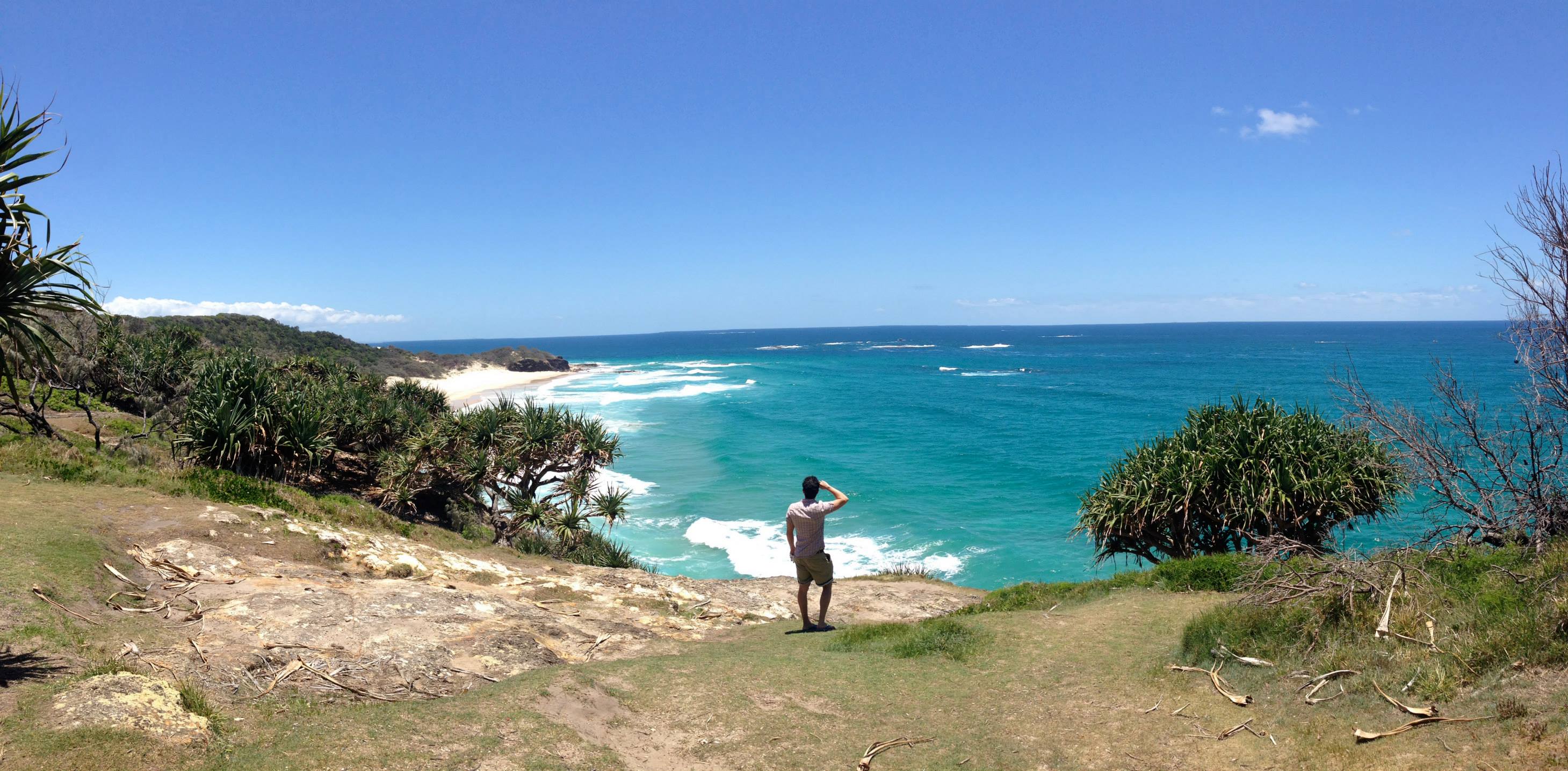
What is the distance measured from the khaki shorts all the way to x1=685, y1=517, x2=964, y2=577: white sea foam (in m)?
14.2

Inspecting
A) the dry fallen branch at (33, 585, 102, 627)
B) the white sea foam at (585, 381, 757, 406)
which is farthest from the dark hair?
the white sea foam at (585, 381, 757, 406)

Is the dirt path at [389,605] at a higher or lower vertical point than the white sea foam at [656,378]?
higher

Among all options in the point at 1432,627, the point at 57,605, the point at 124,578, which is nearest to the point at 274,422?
the point at 124,578

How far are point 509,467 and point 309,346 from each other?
252ft

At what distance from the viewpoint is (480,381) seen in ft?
295

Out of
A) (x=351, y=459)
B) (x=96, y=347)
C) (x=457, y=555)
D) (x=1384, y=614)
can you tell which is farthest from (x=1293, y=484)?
(x=96, y=347)

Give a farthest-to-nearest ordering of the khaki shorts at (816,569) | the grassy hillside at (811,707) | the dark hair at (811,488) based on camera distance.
Result: the khaki shorts at (816,569) < the dark hair at (811,488) < the grassy hillside at (811,707)

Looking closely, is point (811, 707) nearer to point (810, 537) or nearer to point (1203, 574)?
point (810, 537)

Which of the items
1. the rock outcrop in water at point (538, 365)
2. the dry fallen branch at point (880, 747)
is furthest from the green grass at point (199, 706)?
the rock outcrop in water at point (538, 365)

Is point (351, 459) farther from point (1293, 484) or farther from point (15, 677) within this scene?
point (1293, 484)

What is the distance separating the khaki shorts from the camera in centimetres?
912

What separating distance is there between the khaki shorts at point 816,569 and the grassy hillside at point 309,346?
69.8 m

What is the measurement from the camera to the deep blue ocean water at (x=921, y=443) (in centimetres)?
2778

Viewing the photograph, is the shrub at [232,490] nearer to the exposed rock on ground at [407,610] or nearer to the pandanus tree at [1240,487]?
the exposed rock on ground at [407,610]
